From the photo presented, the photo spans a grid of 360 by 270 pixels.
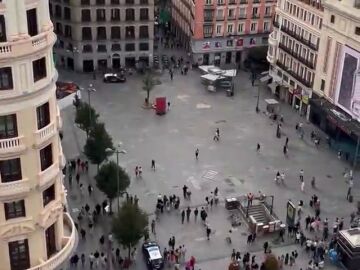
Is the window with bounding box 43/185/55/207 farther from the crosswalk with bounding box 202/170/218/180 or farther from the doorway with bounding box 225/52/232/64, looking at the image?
the doorway with bounding box 225/52/232/64

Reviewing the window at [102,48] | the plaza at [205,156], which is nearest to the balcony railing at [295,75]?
the plaza at [205,156]

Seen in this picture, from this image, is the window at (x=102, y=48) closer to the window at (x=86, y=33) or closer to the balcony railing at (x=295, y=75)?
the window at (x=86, y=33)

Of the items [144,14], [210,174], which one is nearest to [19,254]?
[210,174]

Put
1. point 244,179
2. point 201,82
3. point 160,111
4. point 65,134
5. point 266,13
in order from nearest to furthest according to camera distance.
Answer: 1. point 244,179
2. point 65,134
3. point 160,111
4. point 201,82
5. point 266,13

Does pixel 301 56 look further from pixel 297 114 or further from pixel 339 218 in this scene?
pixel 339 218

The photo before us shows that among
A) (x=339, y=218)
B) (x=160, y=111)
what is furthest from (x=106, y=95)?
(x=339, y=218)

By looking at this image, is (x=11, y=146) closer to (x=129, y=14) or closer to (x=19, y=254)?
(x=19, y=254)
